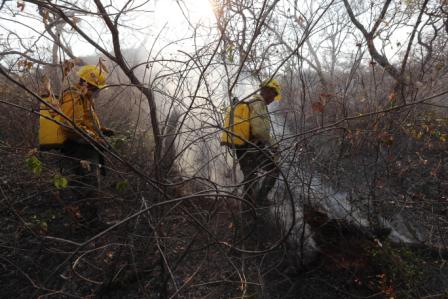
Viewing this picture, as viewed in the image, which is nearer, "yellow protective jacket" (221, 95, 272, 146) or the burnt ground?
the burnt ground

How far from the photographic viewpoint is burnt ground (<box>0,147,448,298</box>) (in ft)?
8.96

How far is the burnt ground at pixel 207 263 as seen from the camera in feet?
8.96

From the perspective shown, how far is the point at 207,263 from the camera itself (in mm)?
2963

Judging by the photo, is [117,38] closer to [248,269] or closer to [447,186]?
[248,269]

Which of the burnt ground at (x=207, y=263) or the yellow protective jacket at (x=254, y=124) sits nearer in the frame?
the burnt ground at (x=207, y=263)

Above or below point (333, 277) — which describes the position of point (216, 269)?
above

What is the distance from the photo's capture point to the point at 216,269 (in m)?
2.98

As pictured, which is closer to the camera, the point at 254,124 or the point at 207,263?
the point at 207,263

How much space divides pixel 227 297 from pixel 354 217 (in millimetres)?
1394


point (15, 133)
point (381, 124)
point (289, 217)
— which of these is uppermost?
point (15, 133)

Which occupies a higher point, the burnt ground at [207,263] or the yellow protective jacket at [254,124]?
the yellow protective jacket at [254,124]

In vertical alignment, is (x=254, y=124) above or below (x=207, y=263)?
above

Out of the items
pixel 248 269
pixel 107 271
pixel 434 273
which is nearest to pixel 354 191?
pixel 434 273

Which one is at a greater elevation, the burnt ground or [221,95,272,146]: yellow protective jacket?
[221,95,272,146]: yellow protective jacket
